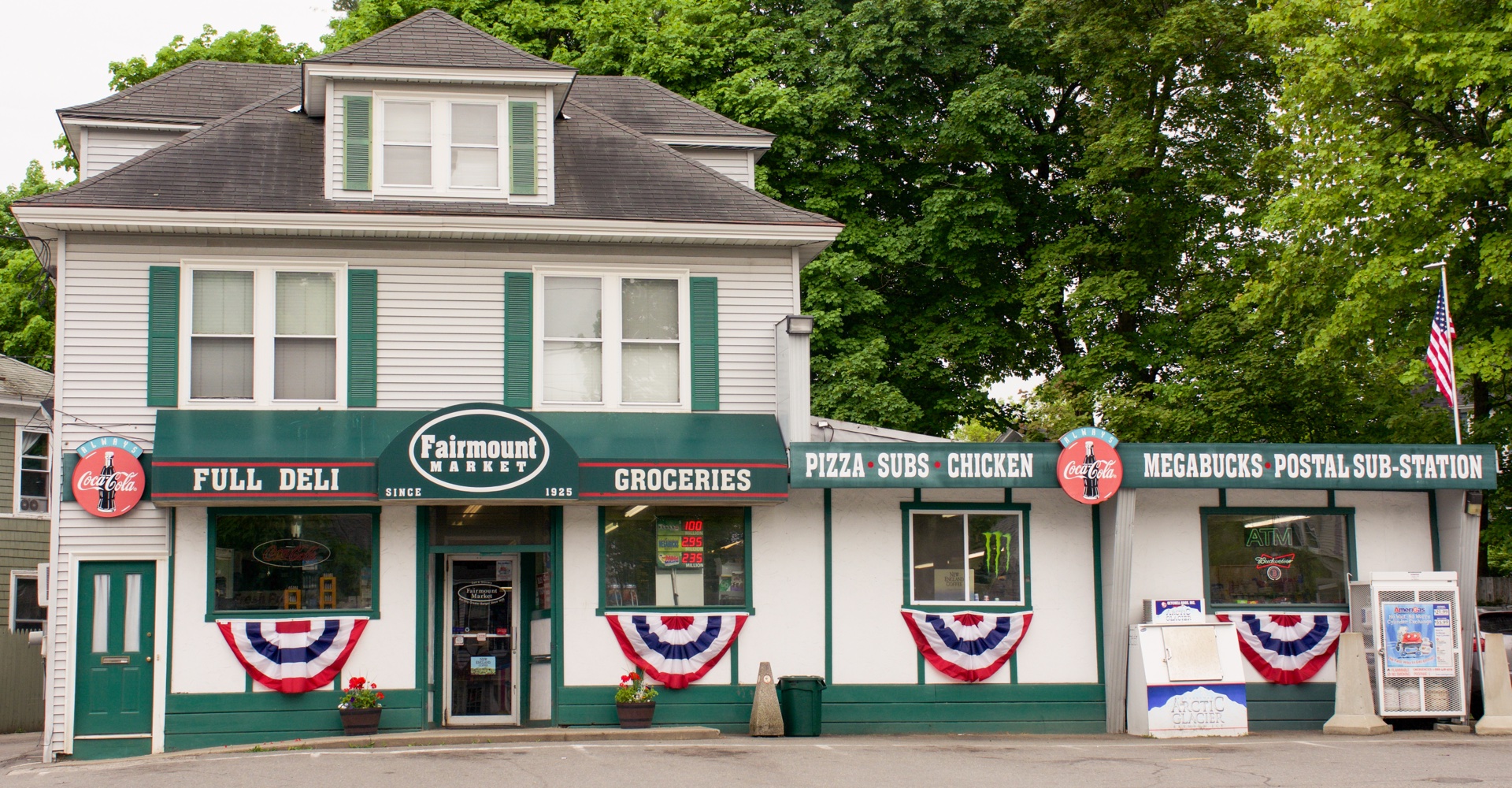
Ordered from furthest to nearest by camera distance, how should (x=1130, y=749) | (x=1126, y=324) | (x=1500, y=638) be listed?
1. (x=1126, y=324)
2. (x=1500, y=638)
3. (x=1130, y=749)

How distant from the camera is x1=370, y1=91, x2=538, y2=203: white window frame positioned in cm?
1723

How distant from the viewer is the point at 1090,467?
16.8 meters

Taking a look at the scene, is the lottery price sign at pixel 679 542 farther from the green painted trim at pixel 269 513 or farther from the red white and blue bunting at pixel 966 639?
the green painted trim at pixel 269 513

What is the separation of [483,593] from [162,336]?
195 inches

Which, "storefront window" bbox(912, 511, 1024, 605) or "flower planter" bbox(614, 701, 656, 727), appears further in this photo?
"storefront window" bbox(912, 511, 1024, 605)

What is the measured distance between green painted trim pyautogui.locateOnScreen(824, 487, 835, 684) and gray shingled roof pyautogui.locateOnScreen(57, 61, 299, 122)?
10453 mm

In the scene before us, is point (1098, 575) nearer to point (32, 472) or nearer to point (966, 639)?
point (966, 639)

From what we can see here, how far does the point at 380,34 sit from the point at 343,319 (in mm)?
4313

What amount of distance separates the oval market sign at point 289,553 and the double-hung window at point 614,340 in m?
3.31

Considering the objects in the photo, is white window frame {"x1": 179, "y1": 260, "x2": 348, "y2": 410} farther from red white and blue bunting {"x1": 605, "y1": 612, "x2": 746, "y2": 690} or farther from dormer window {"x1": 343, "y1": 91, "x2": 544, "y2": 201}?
red white and blue bunting {"x1": 605, "y1": 612, "x2": 746, "y2": 690}

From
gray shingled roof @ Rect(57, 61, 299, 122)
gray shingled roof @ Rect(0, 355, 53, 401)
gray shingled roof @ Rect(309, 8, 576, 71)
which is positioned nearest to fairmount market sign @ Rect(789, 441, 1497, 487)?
gray shingled roof @ Rect(309, 8, 576, 71)

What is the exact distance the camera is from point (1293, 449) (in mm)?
17156

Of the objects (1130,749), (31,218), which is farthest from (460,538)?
(1130,749)

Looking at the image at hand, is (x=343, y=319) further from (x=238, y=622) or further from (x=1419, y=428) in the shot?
(x=1419, y=428)
